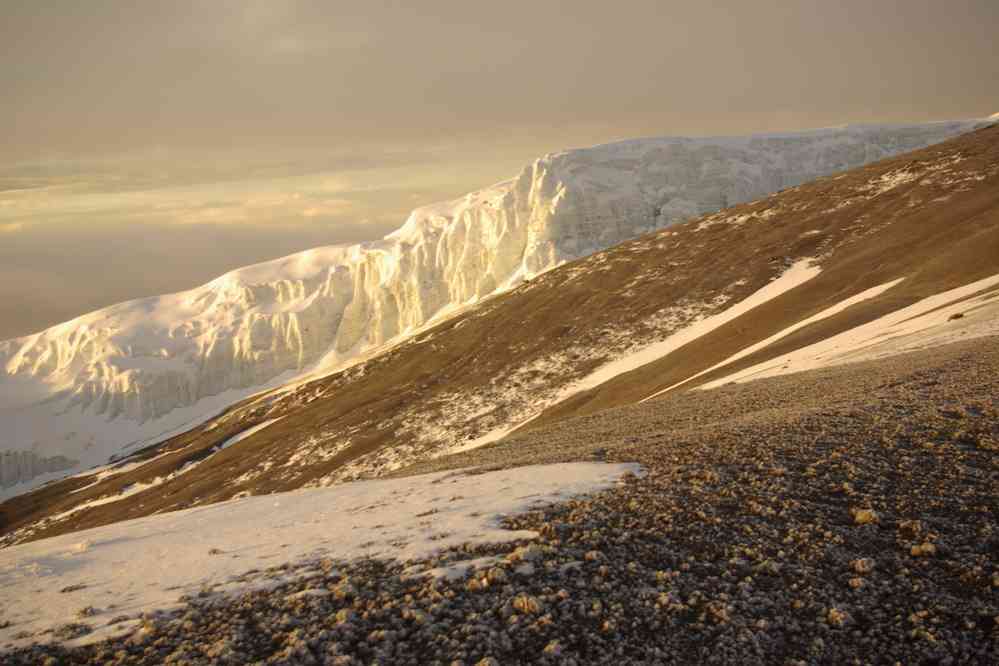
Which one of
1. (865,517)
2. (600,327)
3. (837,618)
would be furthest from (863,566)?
(600,327)

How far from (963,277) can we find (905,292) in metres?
3.06

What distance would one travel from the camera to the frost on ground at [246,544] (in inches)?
368

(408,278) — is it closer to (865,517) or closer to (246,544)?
(246,544)

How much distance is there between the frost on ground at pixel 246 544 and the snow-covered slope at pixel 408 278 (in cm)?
13117

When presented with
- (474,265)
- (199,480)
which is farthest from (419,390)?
(474,265)

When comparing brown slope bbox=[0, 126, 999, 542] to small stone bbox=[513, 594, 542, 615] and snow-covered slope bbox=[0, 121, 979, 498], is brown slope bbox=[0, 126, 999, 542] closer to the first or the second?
small stone bbox=[513, 594, 542, 615]

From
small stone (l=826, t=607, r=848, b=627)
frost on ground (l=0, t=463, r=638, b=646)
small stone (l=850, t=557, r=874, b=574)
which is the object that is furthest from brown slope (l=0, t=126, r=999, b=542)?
small stone (l=826, t=607, r=848, b=627)

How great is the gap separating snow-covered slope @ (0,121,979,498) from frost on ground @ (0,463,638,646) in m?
131

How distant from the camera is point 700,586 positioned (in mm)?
7520

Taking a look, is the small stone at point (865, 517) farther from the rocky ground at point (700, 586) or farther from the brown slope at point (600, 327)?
the brown slope at point (600, 327)

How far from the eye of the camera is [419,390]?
74.8m

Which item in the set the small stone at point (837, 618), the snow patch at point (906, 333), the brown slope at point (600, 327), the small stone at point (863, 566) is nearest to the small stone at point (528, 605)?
the small stone at point (837, 618)

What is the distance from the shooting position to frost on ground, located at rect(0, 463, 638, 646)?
9.34 m

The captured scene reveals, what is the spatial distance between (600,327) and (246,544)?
61738mm
